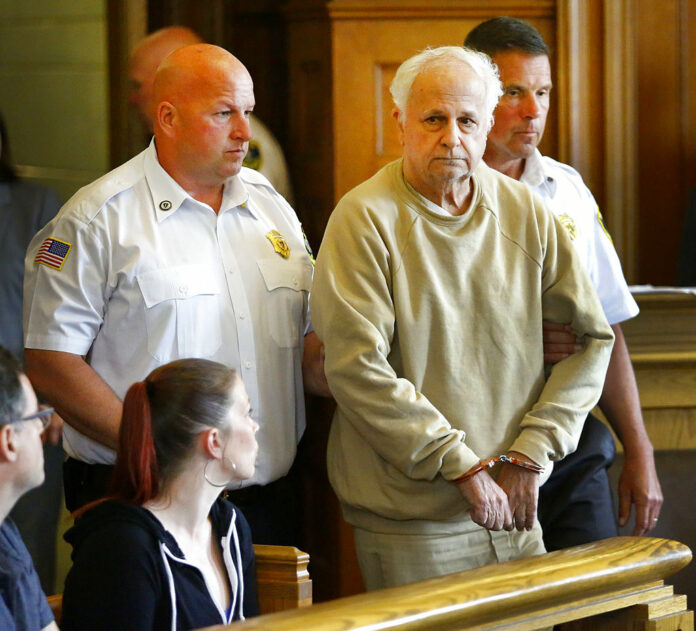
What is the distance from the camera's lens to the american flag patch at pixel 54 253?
8.05ft

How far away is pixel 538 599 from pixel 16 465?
2.53ft

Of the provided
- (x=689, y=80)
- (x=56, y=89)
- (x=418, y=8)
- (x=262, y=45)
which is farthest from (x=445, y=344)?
(x=689, y=80)

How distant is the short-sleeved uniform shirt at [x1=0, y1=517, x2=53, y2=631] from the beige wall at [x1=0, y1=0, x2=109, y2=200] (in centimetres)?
286

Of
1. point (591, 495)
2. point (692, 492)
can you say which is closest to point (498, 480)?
point (591, 495)

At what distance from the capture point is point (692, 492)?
331cm

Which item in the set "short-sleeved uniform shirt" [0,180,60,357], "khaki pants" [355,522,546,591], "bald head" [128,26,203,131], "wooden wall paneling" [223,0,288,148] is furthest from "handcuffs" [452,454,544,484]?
"wooden wall paneling" [223,0,288,148]

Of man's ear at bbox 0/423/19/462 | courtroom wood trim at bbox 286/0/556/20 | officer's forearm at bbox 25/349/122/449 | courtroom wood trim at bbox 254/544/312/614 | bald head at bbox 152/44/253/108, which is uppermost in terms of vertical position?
courtroom wood trim at bbox 286/0/556/20

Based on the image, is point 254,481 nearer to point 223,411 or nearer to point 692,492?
point 223,411

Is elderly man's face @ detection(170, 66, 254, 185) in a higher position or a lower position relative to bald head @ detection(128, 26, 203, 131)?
lower

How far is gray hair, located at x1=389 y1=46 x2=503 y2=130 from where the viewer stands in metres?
2.37

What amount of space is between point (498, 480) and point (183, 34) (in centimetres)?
193

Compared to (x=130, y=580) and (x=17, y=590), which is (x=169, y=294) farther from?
(x=17, y=590)

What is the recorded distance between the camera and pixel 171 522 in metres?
1.99

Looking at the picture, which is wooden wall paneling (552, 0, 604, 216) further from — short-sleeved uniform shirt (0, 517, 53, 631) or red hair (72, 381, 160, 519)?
short-sleeved uniform shirt (0, 517, 53, 631)
